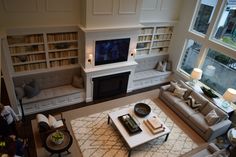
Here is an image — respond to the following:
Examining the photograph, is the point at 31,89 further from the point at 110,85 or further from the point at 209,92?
the point at 209,92

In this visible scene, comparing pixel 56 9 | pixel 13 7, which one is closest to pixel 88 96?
pixel 56 9

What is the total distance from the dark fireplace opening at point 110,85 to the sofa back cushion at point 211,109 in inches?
95.2

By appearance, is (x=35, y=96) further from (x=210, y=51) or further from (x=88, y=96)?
(x=210, y=51)

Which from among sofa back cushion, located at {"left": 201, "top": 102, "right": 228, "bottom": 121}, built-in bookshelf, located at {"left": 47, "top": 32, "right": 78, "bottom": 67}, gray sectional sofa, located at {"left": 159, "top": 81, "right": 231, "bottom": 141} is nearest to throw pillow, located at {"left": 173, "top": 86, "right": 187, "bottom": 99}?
gray sectional sofa, located at {"left": 159, "top": 81, "right": 231, "bottom": 141}

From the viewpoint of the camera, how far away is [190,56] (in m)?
6.39

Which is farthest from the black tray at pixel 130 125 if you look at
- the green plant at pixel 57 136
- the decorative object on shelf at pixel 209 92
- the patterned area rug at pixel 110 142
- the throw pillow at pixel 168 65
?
the throw pillow at pixel 168 65

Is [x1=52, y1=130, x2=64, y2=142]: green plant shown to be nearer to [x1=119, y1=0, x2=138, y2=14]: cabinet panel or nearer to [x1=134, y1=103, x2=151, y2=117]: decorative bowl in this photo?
[x1=134, y1=103, x2=151, y2=117]: decorative bowl

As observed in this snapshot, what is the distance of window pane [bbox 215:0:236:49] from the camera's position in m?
4.99

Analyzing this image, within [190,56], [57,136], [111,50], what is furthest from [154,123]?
[190,56]

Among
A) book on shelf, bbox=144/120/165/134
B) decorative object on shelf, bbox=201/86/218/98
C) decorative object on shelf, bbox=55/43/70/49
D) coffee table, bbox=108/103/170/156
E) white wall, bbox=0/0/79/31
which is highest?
white wall, bbox=0/0/79/31

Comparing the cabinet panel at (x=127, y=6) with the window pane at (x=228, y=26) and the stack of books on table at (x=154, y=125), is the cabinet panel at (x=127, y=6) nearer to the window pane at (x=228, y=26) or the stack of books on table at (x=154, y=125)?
the window pane at (x=228, y=26)

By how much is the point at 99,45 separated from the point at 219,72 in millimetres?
3701

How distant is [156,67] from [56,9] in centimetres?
400

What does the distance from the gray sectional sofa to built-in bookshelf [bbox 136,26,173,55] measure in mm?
1579
